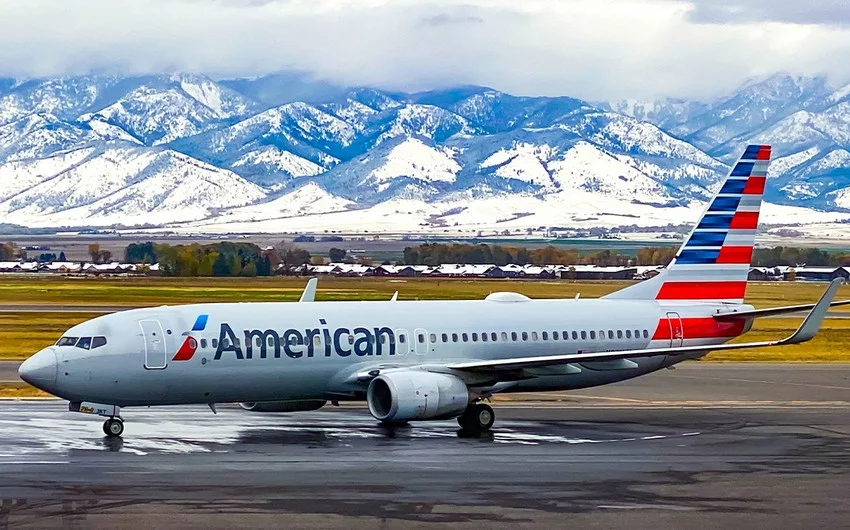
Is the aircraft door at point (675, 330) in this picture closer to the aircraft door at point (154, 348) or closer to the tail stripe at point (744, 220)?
the tail stripe at point (744, 220)

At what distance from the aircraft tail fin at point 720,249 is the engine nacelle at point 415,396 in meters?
9.14

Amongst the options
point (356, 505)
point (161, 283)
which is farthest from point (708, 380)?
point (161, 283)

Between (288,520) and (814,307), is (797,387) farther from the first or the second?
(288,520)

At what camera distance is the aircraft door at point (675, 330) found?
45594 millimetres

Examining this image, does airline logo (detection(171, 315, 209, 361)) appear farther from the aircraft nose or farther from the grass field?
the grass field

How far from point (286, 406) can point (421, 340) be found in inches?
164

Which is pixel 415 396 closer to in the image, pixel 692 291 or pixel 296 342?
pixel 296 342

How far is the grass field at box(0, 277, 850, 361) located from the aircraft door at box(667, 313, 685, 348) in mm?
23354

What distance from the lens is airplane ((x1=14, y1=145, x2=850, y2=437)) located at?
3838cm

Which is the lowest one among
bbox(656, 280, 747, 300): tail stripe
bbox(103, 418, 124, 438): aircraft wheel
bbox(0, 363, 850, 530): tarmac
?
bbox(0, 363, 850, 530): tarmac

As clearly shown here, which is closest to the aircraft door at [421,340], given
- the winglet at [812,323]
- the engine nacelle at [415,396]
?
the engine nacelle at [415,396]

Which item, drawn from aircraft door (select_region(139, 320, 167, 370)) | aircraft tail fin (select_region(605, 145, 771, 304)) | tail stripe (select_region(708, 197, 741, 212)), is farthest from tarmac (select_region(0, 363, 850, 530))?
tail stripe (select_region(708, 197, 741, 212))

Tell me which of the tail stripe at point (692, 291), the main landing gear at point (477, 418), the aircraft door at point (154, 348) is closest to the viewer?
the aircraft door at point (154, 348)

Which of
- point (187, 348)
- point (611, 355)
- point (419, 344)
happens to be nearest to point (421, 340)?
point (419, 344)
